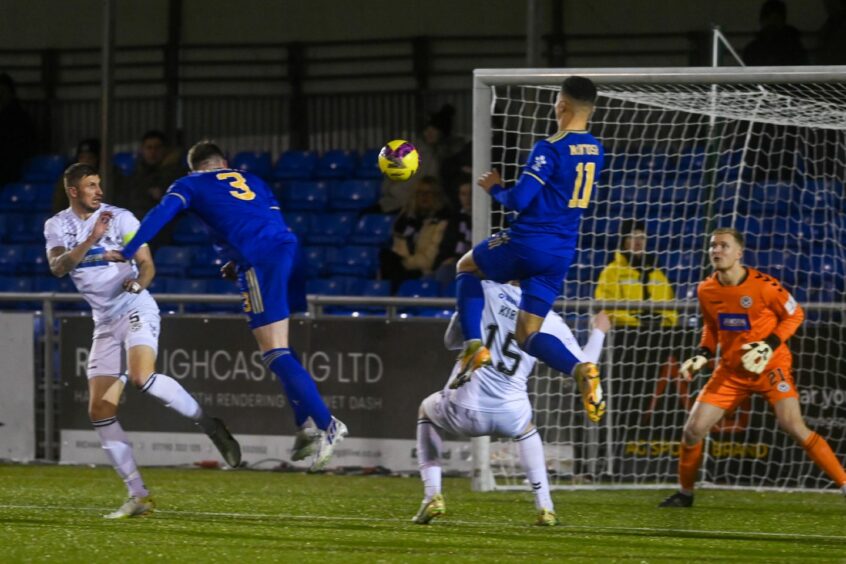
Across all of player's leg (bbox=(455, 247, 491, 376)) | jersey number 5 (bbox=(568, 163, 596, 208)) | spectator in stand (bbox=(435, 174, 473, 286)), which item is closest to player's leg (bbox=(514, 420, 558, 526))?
player's leg (bbox=(455, 247, 491, 376))

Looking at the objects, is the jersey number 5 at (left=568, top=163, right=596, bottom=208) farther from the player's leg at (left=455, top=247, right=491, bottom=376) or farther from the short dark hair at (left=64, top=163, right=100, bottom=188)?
the short dark hair at (left=64, top=163, right=100, bottom=188)

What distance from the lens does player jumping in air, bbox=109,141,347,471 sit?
8.27m

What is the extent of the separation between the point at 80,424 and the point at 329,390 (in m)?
2.12

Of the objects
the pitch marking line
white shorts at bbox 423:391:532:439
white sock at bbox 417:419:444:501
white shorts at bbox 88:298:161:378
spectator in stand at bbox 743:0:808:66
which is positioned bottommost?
the pitch marking line

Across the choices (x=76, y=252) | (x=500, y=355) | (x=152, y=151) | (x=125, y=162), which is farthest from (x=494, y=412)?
(x=125, y=162)

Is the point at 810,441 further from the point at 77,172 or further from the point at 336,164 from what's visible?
the point at 336,164

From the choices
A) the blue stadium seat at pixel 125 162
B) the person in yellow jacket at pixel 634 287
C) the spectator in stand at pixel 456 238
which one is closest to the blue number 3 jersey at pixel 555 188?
the person in yellow jacket at pixel 634 287

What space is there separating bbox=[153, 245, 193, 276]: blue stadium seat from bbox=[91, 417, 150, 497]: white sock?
738 centimetres

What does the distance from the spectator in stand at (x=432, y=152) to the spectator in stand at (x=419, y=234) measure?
3.53ft

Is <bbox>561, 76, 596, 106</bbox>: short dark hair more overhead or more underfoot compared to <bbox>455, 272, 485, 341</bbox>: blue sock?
more overhead

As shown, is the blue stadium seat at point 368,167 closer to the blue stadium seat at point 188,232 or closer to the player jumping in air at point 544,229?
the blue stadium seat at point 188,232

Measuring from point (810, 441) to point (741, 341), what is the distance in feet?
2.37

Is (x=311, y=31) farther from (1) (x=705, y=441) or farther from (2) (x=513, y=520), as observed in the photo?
(2) (x=513, y=520)

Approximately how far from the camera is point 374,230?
15.2m
